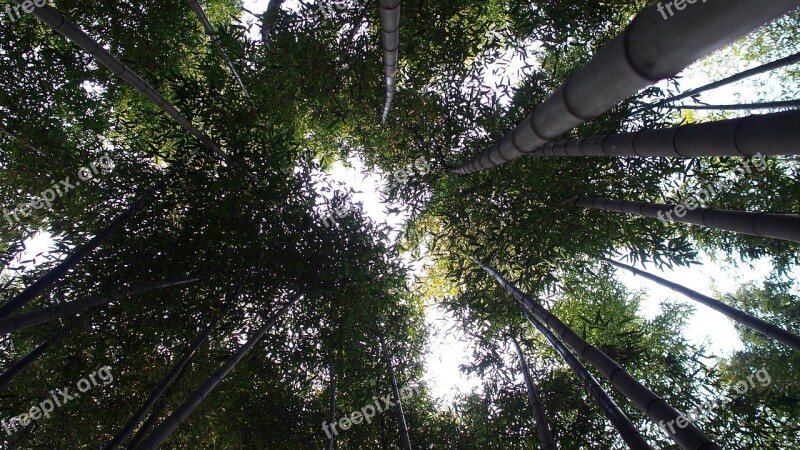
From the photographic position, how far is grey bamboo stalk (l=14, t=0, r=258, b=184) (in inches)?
120

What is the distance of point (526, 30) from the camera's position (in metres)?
4.91

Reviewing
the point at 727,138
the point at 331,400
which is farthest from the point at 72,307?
the point at 727,138

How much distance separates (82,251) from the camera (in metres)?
3.80

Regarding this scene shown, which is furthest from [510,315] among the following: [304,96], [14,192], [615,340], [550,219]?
[14,192]

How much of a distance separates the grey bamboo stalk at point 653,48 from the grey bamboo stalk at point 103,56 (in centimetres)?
356

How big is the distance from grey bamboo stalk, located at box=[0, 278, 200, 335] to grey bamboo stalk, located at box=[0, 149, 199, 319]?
101mm

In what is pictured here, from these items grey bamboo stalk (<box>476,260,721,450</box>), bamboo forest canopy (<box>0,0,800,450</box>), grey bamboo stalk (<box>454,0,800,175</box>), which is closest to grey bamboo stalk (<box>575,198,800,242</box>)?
bamboo forest canopy (<box>0,0,800,450</box>)

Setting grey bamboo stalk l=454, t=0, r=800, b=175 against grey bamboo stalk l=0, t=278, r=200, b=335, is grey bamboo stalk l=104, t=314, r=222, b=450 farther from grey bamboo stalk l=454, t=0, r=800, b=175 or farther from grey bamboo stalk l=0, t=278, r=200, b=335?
grey bamboo stalk l=454, t=0, r=800, b=175

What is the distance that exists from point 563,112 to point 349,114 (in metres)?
4.62

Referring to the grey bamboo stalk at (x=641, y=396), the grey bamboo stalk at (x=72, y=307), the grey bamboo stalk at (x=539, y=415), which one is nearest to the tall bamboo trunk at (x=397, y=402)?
the grey bamboo stalk at (x=539, y=415)

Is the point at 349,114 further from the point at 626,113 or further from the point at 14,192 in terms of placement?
the point at 14,192

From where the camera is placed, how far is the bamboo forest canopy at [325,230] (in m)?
4.26

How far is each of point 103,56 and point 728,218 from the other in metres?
4.92

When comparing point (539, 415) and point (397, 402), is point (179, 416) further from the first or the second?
point (539, 415)
